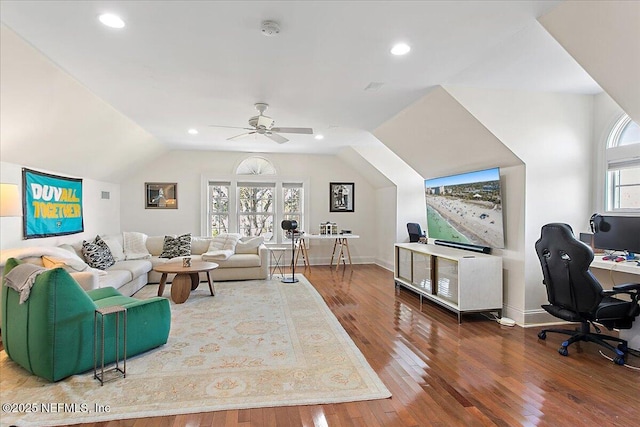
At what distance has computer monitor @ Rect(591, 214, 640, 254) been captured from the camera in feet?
10.8

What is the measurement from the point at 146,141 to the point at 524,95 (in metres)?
5.90

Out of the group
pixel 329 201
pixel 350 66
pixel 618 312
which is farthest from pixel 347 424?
pixel 329 201

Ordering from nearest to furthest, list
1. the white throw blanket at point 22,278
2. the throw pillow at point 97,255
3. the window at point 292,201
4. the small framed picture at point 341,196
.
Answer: the white throw blanket at point 22,278, the throw pillow at point 97,255, the window at point 292,201, the small framed picture at point 341,196

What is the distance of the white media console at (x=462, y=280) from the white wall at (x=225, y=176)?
3537 millimetres

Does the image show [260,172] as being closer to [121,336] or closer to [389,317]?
[389,317]

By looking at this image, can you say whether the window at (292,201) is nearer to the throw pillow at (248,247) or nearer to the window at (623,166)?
the throw pillow at (248,247)

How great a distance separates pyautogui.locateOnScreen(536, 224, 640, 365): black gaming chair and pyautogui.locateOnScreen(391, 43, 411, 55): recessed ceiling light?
2.12 meters

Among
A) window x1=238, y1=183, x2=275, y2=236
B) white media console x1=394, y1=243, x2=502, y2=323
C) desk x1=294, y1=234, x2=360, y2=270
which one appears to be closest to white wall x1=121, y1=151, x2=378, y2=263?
desk x1=294, y1=234, x2=360, y2=270

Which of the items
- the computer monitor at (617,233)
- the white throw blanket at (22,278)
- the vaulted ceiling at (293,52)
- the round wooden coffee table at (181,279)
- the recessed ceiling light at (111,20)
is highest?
the vaulted ceiling at (293,52)

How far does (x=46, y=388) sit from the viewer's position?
2.48 meters

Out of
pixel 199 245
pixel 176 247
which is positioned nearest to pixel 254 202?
pixel 199 245

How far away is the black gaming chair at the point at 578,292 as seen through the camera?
9.68 feet

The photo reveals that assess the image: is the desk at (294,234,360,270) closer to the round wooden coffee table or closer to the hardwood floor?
the round wooden coffee table

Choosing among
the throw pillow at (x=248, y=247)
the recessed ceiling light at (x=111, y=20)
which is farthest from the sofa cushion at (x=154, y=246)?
the recessed ceiling light at (x=111, y=20)
